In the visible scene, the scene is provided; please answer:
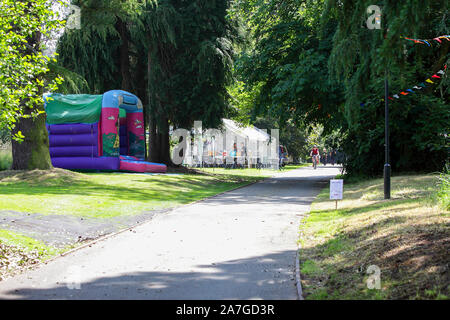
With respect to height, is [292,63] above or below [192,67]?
below

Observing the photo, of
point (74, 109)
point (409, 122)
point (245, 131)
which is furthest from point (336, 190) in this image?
point (245, 131)

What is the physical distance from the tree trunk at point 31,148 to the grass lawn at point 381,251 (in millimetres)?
11974

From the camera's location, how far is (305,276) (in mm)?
6562

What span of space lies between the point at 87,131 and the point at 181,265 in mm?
18488

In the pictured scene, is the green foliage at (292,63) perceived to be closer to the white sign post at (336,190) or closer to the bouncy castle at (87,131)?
the bouncy castle at (87,131)

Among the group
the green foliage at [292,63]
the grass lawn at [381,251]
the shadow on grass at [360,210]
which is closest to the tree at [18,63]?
the grass lawn at [381,251]

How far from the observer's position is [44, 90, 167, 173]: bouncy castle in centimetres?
2423

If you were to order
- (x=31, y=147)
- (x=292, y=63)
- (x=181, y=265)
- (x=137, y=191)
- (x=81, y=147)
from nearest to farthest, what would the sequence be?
(x=181, y=265) < (x=137, y=191) < (x=31, y=147) < (x=292, y=63) < (x=81, y=147)

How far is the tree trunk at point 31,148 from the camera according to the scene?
63.1 ft

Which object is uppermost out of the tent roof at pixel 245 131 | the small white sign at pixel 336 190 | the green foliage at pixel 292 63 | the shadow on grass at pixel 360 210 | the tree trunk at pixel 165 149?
the green foliage at pixel 292 63

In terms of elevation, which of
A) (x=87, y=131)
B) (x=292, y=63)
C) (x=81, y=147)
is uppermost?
(x=292, y=63)

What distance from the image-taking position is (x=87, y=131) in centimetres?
2438

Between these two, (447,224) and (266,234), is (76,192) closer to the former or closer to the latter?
(266,234)

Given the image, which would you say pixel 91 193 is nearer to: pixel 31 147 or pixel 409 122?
pixel 31 147
